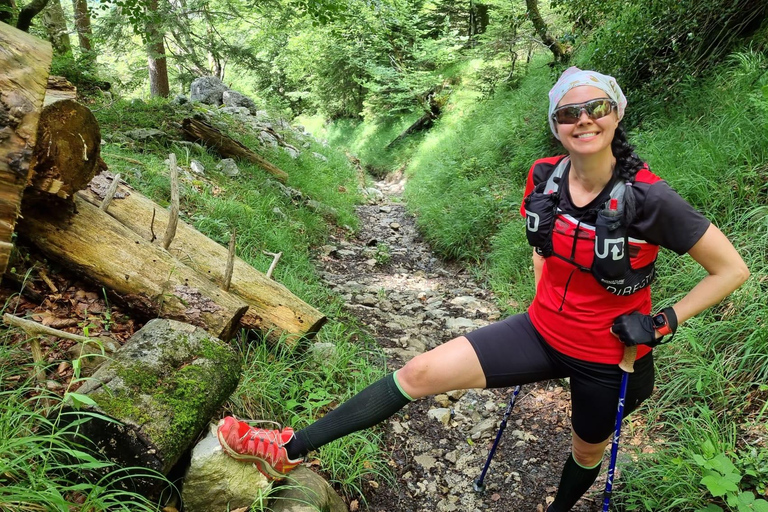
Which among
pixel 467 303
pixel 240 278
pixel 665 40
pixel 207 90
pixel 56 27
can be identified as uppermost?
pixel 56 27

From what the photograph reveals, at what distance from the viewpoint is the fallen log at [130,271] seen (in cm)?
286

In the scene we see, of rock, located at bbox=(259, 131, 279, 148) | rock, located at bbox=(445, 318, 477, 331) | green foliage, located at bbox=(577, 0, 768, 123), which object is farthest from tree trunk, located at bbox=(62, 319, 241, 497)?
rock, located at bbox=(259, 131, 279, 148)

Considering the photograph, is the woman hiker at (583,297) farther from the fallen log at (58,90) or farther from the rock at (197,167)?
the rock at (197,167)

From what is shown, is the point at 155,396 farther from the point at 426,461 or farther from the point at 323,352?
the point at 426,461

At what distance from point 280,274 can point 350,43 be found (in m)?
13.3

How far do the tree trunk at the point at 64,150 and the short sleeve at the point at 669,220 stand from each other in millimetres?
3253

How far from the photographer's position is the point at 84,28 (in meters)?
7.88

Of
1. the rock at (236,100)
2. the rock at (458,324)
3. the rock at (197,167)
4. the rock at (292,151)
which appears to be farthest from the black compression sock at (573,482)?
the rock at (236,100)

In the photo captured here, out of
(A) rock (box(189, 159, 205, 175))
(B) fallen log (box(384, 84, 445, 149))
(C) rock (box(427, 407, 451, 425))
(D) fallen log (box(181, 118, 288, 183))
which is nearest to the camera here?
(C) rock (box(427, 407, 451, 425))

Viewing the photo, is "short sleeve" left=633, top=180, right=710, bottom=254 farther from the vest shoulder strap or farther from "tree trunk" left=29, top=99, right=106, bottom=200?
"tree trunk" left=29, top=99, right=106, bottom=200

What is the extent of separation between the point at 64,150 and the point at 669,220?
3.41m

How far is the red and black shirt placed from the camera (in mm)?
1749

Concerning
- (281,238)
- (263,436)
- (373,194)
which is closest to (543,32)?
(373,194)

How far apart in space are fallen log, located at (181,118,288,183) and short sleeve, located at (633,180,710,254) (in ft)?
23.5
